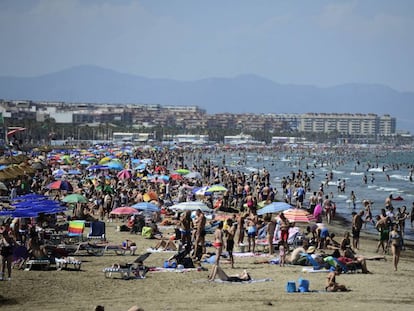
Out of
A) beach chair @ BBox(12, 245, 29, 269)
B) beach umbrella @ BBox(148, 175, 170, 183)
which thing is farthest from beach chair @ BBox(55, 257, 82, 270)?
beach umbrella @ BBox(148, 175, 170, 183)

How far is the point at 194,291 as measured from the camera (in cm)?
1146

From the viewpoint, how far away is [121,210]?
19250 millimetres

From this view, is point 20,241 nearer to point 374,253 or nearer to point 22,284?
point 22,284

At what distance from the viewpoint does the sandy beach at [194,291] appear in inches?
408

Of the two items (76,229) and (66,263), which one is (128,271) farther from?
(76,229)

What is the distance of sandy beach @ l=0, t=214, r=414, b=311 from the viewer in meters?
10.4

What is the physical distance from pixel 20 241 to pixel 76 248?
131 cm

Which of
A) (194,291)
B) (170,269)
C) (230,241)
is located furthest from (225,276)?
(230,241)

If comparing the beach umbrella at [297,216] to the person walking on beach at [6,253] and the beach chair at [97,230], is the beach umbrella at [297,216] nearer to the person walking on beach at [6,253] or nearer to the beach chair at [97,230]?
the beach chair at [97,230]

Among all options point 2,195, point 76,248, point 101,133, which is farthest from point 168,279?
point 101,133

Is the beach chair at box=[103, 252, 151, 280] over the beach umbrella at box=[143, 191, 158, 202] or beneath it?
over

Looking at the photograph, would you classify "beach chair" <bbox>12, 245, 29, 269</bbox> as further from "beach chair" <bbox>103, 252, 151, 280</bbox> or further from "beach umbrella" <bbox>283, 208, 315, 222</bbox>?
"beach umbrella" <bbox>283, 208, 315, 222</bbox>

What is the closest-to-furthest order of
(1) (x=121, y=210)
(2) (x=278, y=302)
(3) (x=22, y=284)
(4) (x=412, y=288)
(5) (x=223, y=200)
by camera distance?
(2) (x=278, y=302) → (3) (x=22, y=284) → (4) (x=412, y=288) → (1) (x=121, y=210) → (5) (x=223, y=200)

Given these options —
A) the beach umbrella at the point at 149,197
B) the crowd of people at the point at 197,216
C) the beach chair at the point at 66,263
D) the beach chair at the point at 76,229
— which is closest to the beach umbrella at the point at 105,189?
the crowd of people at the point at 197,216
